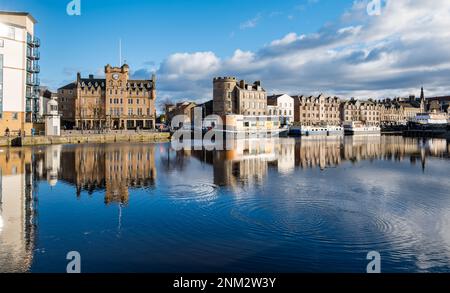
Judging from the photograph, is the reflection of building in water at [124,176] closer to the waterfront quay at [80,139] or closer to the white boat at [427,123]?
the waterfront quay at [80,139]

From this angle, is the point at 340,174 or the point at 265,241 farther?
the point at 340,174

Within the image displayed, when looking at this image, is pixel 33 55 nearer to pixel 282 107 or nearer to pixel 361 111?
pixel 282 107

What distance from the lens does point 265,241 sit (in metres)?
11.8

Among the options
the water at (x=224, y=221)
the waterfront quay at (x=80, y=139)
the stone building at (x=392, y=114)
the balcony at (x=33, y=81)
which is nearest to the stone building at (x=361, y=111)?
the stone building at (x=392, y=114)

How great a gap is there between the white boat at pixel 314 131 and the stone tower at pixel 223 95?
16789mm

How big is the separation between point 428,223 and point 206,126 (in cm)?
8545

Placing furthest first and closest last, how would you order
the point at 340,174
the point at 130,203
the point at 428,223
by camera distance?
the point at 340,174 → the point at 130,203 → the point at 428,223

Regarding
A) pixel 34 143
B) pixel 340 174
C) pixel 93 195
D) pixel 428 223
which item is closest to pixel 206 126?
pixel 34 143

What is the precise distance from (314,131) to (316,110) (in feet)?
93.2

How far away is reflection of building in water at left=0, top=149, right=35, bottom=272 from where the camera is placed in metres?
10.0

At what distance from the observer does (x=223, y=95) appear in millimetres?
97688

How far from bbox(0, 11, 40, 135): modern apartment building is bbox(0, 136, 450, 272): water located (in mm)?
35082

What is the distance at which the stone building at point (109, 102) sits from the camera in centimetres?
9044
